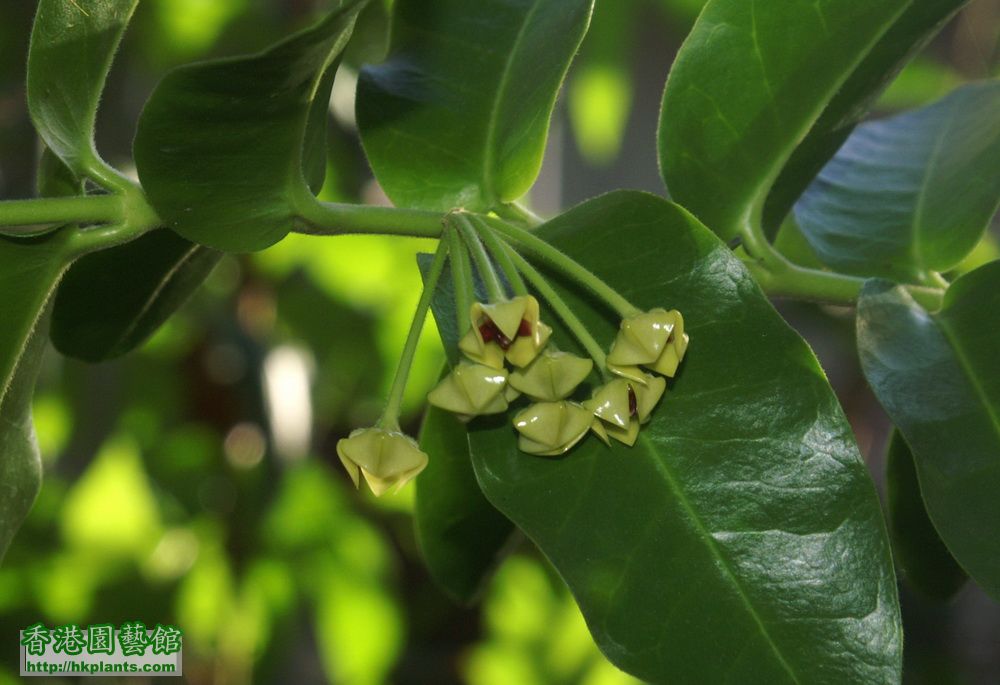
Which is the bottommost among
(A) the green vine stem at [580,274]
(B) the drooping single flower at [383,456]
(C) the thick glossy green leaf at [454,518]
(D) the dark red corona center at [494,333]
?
(C) the thick glossy green leaf at [454,518]

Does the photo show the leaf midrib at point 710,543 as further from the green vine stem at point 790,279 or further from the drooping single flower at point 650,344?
the green vine stem at point 790,279

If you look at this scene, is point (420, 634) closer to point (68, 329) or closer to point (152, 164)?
point (68, 329)

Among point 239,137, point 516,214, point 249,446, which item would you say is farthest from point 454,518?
point 249,446

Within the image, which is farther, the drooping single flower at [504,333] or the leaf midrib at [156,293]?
the leaf midrib at [156,293]

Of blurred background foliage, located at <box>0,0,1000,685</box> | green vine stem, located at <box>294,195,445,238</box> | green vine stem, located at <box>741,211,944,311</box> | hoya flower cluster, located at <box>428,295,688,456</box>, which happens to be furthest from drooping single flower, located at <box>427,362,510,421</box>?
blurred background foliage, located at <box>0,0,1000,685</box>

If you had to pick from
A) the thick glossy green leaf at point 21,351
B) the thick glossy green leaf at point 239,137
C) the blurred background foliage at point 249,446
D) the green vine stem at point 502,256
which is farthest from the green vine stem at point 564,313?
the blurred background foliage at point 249,446

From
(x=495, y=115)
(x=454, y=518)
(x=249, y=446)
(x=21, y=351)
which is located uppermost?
(x=495, y=115)

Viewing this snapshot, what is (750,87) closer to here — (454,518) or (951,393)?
(951,393)
